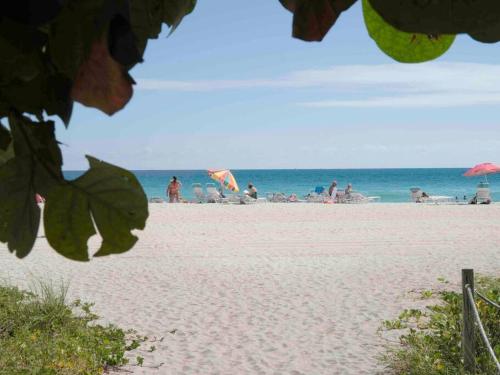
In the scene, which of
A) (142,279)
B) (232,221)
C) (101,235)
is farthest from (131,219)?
(232,221)

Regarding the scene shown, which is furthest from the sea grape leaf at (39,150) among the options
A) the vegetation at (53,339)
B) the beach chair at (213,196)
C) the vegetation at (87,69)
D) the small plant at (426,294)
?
the beach chair at (213,196)

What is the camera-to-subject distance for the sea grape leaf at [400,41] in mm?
380

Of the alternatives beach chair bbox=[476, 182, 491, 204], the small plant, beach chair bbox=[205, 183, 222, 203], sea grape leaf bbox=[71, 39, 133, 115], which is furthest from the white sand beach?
beach chair bbox=[205, 183, 222, 203]

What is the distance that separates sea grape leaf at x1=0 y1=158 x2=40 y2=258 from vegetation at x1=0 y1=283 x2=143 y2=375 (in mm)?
4914

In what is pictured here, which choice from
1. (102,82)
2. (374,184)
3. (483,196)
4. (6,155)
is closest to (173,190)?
(483,196)

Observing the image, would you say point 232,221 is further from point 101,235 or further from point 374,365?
point 101,235

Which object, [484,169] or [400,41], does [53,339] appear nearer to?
[400,41]

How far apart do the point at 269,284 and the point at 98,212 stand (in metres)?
9.13

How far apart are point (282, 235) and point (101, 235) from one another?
48.6 feet

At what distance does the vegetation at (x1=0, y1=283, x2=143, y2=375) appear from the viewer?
525 cm

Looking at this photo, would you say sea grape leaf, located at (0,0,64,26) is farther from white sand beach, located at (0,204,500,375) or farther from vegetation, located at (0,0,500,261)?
white sand beach, located at (0,204,500,375)

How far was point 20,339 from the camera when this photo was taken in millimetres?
5859

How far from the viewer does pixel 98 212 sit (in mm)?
425

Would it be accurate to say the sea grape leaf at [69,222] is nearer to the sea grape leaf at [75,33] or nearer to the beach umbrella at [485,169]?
the sea grape leaf at [75,33]
